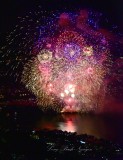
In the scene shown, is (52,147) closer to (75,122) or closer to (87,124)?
(87,124)

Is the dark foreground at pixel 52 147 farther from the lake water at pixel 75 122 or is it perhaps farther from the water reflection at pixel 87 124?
the lake water at pixel 75 122

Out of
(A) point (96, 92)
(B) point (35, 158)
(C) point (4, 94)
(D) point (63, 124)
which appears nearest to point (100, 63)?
(D) point (63, 124)

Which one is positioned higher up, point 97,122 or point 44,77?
point 44,77

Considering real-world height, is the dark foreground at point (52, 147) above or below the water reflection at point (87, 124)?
above

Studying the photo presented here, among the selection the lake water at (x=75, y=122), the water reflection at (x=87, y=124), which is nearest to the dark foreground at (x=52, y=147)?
the water reflection at (x=87, y=124)

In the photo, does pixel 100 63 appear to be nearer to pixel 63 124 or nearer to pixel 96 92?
pixel 63 124

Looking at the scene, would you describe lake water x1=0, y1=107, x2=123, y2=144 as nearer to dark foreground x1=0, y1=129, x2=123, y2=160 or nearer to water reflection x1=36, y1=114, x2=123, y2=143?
water reflection x1=36, y1=114, x2=123, y2=143
